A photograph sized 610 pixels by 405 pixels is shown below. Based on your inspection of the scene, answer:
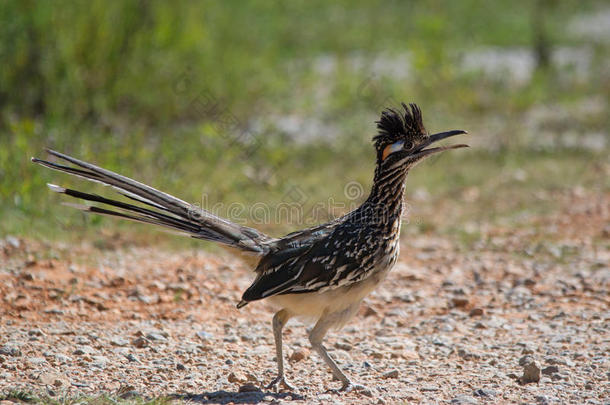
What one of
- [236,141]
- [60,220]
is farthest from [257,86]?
[60,220]

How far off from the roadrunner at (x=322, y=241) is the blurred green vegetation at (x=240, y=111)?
3219 millimetres

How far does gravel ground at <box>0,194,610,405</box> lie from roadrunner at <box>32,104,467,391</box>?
0.43m

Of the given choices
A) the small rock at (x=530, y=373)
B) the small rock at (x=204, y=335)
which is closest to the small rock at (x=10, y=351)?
the small rock at (x=204, y=335)

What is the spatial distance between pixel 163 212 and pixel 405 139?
1.74m

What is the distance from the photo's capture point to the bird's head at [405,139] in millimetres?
5539

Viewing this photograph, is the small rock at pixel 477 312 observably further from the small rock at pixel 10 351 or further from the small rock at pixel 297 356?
the small rock at pixel 10 351

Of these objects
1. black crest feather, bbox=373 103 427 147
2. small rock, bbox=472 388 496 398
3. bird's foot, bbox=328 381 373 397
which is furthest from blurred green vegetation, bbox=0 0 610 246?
small rock, bbox=472 388 496 398

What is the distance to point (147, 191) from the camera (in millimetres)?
5391

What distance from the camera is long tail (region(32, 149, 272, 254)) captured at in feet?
16.9

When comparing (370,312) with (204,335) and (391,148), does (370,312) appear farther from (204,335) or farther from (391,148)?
(391,148)

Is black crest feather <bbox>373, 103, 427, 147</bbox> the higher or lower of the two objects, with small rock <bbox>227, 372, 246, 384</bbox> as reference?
higher

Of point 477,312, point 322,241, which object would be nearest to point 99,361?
point 322,241

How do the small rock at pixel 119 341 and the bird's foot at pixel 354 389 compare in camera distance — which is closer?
the bird's foot at pixel 354 389

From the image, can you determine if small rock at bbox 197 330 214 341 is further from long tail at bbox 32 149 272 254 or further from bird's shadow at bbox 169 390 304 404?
bird's shadow at bbox 169 390 304 404
